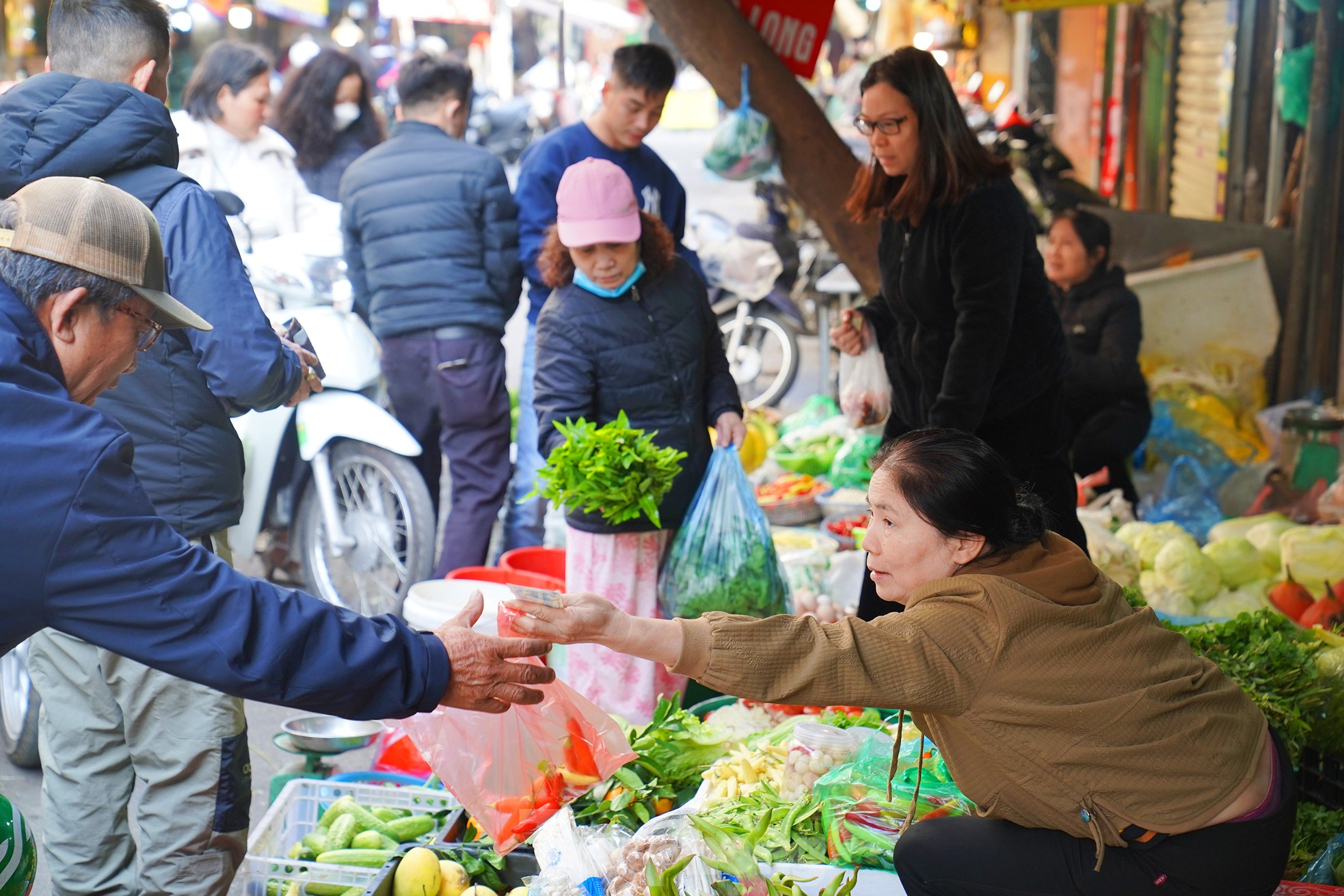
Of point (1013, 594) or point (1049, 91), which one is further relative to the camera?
point (1049, 91)

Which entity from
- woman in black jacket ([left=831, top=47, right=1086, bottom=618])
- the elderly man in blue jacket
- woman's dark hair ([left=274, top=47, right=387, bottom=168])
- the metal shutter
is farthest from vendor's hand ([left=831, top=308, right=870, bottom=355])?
the metal shutter

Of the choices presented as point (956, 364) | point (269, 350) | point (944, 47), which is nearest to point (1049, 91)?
point (944, 47)

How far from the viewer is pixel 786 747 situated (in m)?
3.14

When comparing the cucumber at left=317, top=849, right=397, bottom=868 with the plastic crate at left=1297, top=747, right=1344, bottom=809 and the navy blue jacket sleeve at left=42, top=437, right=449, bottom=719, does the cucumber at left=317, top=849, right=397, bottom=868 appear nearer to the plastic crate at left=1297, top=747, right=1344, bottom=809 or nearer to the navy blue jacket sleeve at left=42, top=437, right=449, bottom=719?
the navy blue jacket sleeve at left=42, top=437, right=449, bottom=719

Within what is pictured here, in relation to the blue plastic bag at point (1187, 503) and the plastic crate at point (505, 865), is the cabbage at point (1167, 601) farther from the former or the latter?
the plastic crate at point (505, 865)

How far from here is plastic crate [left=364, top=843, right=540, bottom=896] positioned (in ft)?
8.76

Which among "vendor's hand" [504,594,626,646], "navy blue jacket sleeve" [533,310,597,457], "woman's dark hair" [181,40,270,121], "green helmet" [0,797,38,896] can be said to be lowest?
"green helmet" [0,797,38,896]

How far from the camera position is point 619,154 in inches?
195

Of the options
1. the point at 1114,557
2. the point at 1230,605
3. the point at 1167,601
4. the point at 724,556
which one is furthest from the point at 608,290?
the point at 1230,605

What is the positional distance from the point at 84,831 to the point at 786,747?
5.42ft

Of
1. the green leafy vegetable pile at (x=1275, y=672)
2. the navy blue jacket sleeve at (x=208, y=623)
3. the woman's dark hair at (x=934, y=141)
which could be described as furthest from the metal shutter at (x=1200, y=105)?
the navy blue jacket sleeve at (x=208, y=623)

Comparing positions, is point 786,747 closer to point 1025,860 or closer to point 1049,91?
point 1025,860

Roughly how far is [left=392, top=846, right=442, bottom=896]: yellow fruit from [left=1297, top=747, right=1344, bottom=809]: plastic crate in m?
2.10

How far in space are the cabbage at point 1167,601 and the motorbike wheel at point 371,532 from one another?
2.60 meters
